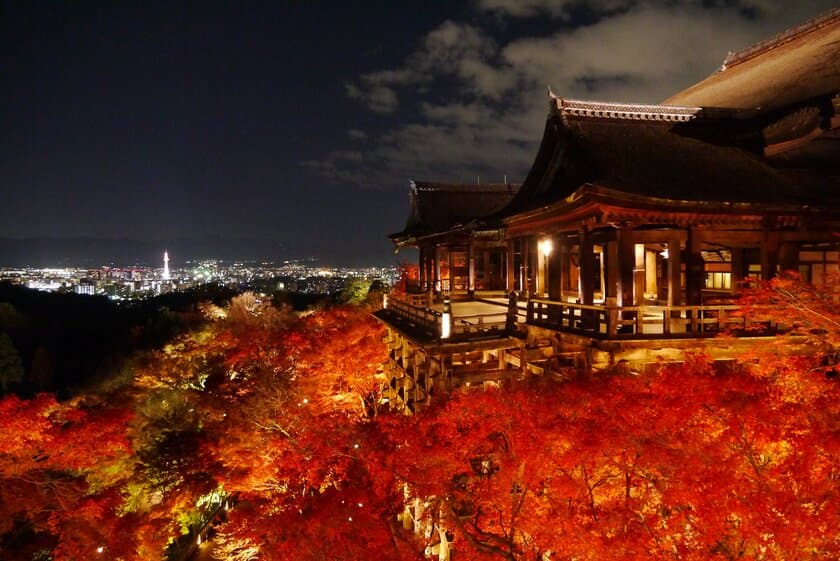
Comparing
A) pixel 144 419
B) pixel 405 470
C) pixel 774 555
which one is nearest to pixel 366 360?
pixel 405 470

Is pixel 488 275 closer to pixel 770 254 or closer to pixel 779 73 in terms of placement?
pixel 779 73

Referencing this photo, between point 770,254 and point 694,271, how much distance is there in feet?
7.04

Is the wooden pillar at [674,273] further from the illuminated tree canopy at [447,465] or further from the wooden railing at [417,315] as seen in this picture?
the wooden railing at [417,315]

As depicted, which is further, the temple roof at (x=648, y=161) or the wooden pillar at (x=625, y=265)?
the temple roof at (x=648, y=161)

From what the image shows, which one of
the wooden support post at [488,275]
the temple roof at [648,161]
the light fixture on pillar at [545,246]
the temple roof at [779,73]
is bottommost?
the wooden support post at [488,275]

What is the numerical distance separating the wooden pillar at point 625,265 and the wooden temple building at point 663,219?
0.03m

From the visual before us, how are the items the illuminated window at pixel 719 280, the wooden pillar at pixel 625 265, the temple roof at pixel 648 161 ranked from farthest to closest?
the illuminated window at pixel 719 280 → the temple roof at pixel 648 161 → the wooden pillar at pixel 625 265

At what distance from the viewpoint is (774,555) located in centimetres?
850

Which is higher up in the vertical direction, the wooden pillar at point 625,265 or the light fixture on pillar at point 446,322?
the wooden pillar at point 625,265

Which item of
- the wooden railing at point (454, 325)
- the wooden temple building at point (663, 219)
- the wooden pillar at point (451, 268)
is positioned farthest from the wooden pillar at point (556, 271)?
the wooden pillar at point (451, 268)

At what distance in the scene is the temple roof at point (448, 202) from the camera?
30203mm

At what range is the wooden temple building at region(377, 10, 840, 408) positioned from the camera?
39.9ft

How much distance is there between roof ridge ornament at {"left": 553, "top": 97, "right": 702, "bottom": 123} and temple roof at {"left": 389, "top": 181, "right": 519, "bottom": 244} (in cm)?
1406

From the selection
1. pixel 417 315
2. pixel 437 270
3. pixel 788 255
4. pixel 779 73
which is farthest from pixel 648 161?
pixel 437 270
